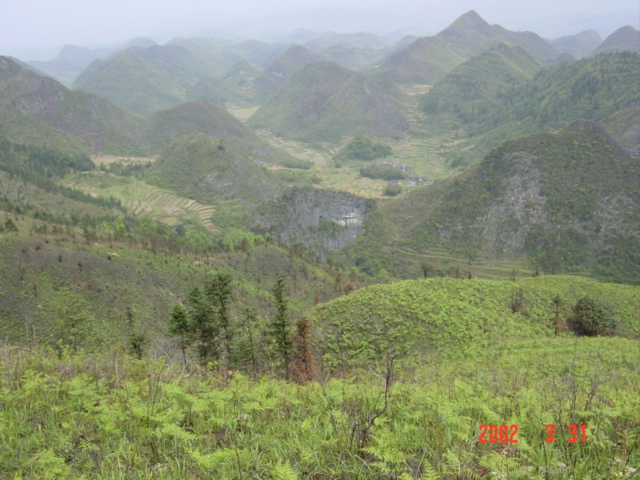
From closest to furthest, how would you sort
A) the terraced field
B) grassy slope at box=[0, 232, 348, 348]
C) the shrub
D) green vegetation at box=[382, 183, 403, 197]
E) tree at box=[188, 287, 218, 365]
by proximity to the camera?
tree at box=[188, 287, 218, 365] < the shrub < grassy slope at box=[0, 232, 348, 348] < the terraced field < green vegetation at box=[382, 183, 403, 197]

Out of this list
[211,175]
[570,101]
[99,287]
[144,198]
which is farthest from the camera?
[570,101]

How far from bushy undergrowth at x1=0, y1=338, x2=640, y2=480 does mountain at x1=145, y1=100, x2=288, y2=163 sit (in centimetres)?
15317

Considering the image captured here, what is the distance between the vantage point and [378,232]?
276 feet

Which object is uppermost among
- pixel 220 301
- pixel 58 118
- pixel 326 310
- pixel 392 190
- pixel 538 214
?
pixel 58 118

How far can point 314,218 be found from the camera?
93.7 metres

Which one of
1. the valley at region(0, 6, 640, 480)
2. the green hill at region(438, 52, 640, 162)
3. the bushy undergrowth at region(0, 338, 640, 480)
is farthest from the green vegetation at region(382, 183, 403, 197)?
the bushy undergrowth at region(0, 338, 640, 480)

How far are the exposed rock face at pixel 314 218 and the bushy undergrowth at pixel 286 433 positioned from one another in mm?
78004

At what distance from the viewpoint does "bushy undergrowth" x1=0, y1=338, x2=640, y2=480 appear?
376 centimetres

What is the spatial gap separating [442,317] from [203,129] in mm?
160042

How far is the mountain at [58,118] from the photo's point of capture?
13312 centimetres
